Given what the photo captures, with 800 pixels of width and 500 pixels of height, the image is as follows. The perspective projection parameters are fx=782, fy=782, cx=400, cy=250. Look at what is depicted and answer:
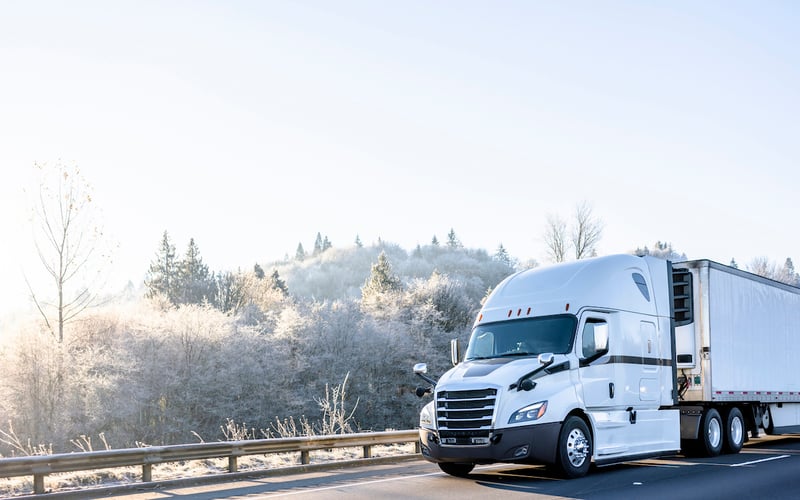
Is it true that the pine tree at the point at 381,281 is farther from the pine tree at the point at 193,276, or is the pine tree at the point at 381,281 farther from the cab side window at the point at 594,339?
the cab side window at the point at 594,339

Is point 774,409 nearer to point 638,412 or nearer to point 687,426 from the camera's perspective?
point 687,426

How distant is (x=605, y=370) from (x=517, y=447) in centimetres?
241

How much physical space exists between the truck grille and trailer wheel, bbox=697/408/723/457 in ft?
20.7

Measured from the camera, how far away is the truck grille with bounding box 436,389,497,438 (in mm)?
11797

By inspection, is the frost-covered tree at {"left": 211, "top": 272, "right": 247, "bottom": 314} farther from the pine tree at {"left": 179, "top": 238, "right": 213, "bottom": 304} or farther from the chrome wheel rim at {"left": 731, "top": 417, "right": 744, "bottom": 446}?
the chrome wheel rim at {"left": 731, "top": 417, "right": 744, "bottom": 446}

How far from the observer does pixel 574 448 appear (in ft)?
40.3

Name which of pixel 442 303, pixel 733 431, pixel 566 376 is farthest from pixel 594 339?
pixel 442 303

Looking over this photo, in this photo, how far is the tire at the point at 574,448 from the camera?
12.0 meters

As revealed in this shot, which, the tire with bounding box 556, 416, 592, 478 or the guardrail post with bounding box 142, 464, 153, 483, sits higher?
the tire with bounding box 556, 416, 592, 478

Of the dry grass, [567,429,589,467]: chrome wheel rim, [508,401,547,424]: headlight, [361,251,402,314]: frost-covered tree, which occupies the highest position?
[361,251,402,314]: frost-covered tree

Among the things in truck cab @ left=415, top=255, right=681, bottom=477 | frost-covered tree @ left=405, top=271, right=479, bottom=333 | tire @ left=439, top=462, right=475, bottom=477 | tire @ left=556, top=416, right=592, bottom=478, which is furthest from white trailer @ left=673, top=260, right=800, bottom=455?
frost-covered tree @ left=405, top=271, right=479, bottom=333

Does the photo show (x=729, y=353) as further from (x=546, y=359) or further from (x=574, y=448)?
(x=546, y=359)

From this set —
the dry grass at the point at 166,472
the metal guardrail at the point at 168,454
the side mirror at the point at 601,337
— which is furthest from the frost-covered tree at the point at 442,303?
the side mirror at the point at 601,337

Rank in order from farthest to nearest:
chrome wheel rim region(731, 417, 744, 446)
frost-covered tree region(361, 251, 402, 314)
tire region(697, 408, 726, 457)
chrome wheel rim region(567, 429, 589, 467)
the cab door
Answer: frost-covered tree region(361, 251, 402, 314), chrome wheel rim region(731, 417, 744, 446), tire region(697, 408, 726, 457), the cab door, chrome wheel rim region(567, 429, 589, 467)
